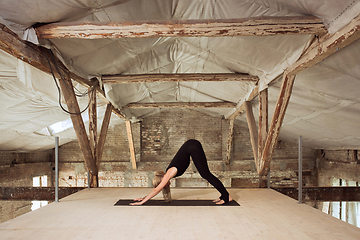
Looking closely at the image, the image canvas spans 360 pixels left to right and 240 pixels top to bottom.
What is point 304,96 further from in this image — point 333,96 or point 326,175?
point 326,175

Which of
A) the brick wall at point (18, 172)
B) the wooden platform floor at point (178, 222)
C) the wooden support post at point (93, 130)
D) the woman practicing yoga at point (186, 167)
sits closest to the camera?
the wooden platform floor at point (178, 222)

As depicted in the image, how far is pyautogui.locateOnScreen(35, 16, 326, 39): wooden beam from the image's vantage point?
2.95m

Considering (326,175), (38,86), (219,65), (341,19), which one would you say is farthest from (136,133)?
(341,19)

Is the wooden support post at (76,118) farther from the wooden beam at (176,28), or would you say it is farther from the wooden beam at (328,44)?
the wooden beam at (328,44)

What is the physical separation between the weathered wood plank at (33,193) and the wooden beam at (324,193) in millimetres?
4022

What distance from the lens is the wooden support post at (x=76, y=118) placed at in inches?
155

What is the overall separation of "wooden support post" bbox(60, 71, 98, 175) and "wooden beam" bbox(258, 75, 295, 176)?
334 cm

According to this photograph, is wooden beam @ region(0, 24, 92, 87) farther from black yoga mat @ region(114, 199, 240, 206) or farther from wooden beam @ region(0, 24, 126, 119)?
black yoga mat @ region(114, 199, 240, 206)

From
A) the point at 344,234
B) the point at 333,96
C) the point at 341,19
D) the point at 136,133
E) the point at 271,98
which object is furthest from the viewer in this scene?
the point at 136,133

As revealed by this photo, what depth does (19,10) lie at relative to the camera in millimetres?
2498

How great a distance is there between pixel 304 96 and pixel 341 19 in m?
2.33

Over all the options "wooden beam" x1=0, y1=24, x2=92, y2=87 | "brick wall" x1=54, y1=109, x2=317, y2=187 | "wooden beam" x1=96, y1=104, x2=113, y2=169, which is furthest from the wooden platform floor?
"brick wall" x1=54, y1=109, x2=317, y2=187

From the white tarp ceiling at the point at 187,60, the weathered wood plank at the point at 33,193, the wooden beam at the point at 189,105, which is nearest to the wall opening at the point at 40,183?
the white tarp ceiling at the point at 187,60

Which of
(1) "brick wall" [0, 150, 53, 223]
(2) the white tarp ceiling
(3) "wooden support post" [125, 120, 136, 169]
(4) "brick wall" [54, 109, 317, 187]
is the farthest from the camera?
(4) "brick wall" [54, 109, 317, 187]
